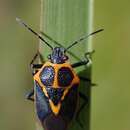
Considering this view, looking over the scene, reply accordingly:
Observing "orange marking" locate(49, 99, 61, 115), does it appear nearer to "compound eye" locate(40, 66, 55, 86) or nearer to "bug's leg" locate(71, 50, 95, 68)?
"compound eye" locate(40, 66, 55, 86)

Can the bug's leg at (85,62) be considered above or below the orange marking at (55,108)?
above

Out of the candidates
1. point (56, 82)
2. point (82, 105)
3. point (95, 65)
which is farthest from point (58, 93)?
point (95, 65)

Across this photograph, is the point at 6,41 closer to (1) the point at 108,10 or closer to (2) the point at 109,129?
(1) the point at 108,10

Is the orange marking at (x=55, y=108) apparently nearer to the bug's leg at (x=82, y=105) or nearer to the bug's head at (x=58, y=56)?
the bug's leg at (x=82, y=105)

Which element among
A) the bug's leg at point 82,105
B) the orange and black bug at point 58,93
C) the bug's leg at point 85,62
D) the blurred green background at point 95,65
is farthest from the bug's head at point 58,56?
the blurred green background at point 95,65

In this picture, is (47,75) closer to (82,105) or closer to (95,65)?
(82,105)

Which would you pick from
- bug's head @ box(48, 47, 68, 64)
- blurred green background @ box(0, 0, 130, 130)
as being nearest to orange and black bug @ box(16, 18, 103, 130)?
bug's head @ box(48, 47, 68, 64)
